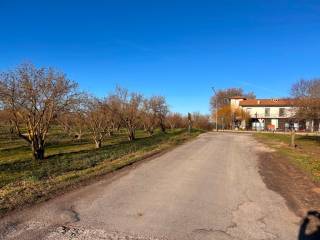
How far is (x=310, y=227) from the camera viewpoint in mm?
5812

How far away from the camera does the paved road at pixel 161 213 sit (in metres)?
5.36

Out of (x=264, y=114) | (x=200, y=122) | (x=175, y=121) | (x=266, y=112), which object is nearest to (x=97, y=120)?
(x=175, y=121)

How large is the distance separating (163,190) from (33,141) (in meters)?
13.7

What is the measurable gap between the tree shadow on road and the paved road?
0.41 ft

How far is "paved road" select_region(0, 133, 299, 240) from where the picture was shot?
5.36 m

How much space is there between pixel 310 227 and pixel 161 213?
2.68 metres

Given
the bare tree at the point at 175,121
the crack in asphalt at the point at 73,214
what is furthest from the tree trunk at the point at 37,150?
the bare tree at the point at 175,121

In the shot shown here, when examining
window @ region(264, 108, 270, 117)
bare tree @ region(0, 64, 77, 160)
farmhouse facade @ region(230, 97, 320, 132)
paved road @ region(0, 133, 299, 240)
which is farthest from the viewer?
window @ region(264, 108, 270, 117)

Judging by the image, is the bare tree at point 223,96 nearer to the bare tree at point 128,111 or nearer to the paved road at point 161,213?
the bare tree at point 128,111

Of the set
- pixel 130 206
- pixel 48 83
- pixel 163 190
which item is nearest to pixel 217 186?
pixel 163 190

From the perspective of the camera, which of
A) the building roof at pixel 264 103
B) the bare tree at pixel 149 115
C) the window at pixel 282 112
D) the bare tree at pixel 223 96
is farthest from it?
the bare tree at pixel 223 96

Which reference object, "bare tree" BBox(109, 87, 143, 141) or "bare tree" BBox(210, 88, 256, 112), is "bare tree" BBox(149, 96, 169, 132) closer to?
"bare tree" BBox(109, 87, 143, 141)

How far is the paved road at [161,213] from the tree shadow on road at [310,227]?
4.9 inches

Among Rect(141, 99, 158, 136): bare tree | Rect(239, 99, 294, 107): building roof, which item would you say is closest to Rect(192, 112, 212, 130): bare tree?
Rect(239, 99, 294, 107): building roof
